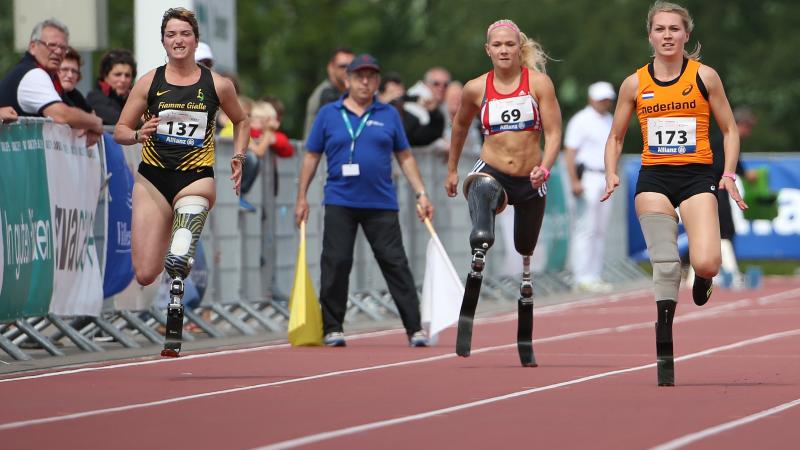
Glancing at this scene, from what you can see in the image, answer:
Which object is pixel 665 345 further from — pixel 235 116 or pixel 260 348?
pixel 260 348

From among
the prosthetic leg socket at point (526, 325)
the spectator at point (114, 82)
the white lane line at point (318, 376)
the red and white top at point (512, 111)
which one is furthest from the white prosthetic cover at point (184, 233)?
the spectator at point (114, 82)

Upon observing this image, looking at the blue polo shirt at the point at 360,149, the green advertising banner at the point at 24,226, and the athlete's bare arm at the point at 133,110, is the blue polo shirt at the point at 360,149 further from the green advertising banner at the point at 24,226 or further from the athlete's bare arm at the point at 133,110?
the athlete's bare arm at the point at 133,110

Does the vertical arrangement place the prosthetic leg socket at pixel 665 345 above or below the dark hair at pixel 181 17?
below

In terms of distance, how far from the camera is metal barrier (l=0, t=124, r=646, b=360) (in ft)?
51.8

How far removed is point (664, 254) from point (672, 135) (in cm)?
70

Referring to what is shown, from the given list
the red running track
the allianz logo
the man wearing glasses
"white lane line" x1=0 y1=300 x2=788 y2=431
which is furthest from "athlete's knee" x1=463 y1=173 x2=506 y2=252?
the allianz logo

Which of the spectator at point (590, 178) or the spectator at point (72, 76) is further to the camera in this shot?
the spectator at point (590, 178)

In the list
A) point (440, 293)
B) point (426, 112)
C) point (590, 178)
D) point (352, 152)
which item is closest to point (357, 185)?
point (352, 152)

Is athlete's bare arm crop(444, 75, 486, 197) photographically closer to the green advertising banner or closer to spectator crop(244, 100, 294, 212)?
the green advertising banner

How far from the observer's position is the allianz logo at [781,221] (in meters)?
32.5

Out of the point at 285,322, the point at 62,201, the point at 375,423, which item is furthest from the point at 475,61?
the point at 375,423

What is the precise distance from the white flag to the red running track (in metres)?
0.23

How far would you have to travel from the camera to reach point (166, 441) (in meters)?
8.97

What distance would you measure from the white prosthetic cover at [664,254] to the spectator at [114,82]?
590cm
